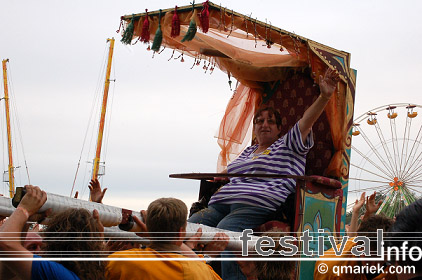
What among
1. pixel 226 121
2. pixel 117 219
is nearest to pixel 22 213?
pixel 117 219

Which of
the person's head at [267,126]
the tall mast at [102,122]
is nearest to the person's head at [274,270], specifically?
the person's head at [267,126]

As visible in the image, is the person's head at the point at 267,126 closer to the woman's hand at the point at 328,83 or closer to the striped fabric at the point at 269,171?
the striped fabric at the point at 269,171

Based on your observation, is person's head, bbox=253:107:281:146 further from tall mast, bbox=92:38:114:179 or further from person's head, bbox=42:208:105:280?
tall mast, bbox=92:38:114:179

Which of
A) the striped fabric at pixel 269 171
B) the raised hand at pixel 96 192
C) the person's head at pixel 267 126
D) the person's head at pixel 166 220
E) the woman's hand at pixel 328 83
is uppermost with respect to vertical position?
the woman's hand at pixel 328 83

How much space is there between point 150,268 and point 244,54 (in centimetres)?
351

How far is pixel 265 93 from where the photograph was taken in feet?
21.9

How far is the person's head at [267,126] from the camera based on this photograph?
566 cm

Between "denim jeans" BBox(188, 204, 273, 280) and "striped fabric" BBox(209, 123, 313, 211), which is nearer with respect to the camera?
"denim jeans" BBox(188, 204, 273, 280)

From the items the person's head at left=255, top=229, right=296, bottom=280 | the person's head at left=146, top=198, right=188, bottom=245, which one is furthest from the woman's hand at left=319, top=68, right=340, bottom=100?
the person's head at left=146, top=198, right=188, bottom=245

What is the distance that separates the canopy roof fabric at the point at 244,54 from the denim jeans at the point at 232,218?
1146mm

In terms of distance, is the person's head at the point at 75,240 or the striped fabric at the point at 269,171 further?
the striped fabric at the point at 269,171

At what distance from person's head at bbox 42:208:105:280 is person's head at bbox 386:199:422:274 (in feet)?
3.92

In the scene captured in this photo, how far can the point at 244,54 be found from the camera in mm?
5871

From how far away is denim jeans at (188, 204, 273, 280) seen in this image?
15.4 feet
